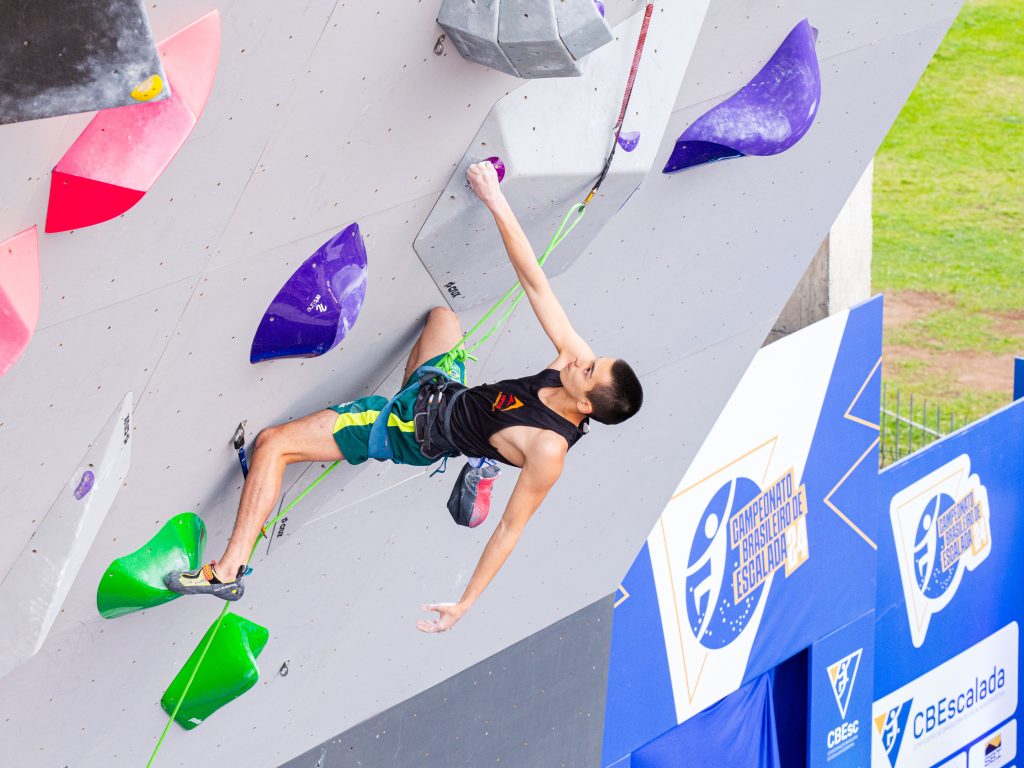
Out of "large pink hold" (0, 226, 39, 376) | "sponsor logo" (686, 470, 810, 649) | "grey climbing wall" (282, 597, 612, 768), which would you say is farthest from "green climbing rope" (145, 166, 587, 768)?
"sponsor logo" (686, 470, 810, 649)

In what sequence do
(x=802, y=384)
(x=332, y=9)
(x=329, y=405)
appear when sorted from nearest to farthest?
1. (x=332, y=9)
2. (x=329, y=405)
3. (x=802, y=384)

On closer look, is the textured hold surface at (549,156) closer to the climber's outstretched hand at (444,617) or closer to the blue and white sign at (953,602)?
the climber's outstretched hand at (444,617)

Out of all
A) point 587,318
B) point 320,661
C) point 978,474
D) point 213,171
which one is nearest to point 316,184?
point 213,171

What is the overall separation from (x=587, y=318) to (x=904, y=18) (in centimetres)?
132

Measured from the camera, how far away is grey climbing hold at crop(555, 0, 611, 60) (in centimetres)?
251

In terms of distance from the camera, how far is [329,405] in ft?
10.5

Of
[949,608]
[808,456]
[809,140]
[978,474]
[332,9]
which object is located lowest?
[949,608]

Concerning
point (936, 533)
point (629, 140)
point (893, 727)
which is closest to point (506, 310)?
point (629, 140)

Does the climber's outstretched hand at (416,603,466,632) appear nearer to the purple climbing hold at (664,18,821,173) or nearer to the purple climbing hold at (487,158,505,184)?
the purple climbing hold at (487,158,505,184)

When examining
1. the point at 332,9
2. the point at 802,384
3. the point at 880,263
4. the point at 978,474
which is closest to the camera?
the point at 332,9

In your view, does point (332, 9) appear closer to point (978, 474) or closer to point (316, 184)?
point (316, 184)

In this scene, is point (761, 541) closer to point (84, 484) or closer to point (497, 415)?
point (497, 415)

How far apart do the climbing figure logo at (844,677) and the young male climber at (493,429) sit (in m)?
3.79

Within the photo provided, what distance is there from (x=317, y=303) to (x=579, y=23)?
818 mm
